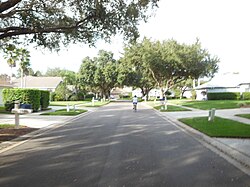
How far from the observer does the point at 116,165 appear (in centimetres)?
721

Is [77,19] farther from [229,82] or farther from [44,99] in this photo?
[229,82]

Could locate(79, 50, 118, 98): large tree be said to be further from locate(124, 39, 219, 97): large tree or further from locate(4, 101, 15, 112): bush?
locate(4, 101, 15, 112): bush

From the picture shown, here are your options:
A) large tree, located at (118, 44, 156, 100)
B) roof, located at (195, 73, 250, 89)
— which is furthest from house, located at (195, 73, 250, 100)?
large tree, located at (118, 44, 156, 100)

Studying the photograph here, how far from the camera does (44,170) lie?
6.79 m

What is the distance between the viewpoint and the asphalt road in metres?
5.89

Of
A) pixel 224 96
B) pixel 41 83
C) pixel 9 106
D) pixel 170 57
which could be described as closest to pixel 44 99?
pixel 9 106

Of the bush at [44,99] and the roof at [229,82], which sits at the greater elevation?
the roof at [229,82]

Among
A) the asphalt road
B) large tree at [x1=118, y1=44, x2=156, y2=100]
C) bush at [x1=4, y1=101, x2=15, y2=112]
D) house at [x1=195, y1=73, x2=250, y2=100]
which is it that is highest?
large tree at [x1=118, y1=44, x2=156, y2=100]

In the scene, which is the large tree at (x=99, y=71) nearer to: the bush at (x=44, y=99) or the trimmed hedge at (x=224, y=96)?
the trimmed hedge at (x=224, y=96)

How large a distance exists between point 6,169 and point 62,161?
1.33 m

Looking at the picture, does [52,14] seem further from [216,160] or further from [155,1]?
[216,160]

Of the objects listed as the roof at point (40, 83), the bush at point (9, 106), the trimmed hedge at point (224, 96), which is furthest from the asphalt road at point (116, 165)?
the roof at point (40, 83)

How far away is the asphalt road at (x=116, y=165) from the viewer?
5895 mm

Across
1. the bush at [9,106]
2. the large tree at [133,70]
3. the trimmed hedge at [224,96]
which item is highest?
the large tree at [133,70]
